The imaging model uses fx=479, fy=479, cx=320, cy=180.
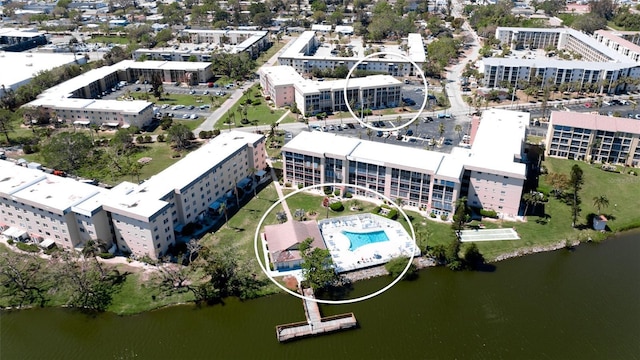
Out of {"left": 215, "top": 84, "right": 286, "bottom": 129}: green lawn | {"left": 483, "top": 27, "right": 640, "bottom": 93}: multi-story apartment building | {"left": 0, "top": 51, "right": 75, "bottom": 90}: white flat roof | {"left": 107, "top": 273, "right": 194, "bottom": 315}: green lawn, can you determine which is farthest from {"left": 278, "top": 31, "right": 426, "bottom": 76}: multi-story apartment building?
{"left": 107, "top": 273, "right": 194, "bottom": 315}: green lawn

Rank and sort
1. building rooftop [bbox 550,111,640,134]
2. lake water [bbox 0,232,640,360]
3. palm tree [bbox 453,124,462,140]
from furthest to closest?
palm tree [bbox 453,124,462,140] → building rooftop [bbox 550,111,640,134] → lake water [bbox 0,232,640,360]

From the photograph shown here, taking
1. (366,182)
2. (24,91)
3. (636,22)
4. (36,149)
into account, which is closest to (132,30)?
(24,91)

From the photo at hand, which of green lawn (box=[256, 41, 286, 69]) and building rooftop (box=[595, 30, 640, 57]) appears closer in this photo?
building rooftop (box=[595, 30, 640, 57])

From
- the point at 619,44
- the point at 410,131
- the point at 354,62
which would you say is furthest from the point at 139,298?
the point at 619,44

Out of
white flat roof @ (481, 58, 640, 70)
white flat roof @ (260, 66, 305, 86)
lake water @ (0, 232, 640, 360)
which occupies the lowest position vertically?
lake water @ (0, 232, 640, 360)

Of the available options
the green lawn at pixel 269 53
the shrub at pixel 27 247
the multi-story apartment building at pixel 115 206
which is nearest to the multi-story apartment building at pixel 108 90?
the green lawn at pixel 269 53

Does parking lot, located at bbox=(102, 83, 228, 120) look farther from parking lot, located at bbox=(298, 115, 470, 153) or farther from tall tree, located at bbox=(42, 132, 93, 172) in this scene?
parking lot, located at bbox=(298, 115, 470, 153)

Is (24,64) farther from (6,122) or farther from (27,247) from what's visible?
(27,247)

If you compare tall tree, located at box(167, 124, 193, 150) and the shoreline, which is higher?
tall tree, located at box(167, 124, 193, 150)
